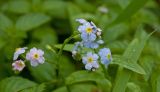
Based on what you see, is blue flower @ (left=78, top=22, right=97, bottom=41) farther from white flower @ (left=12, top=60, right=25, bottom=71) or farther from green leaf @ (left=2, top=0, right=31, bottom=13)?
green leaf @ (left=2, top=0, right=31, bottom=13)

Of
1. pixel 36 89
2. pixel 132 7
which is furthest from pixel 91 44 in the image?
pixel 132 7

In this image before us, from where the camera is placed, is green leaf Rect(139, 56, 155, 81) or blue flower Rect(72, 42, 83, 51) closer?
blue flower Rect(72, 42, 83, 51)

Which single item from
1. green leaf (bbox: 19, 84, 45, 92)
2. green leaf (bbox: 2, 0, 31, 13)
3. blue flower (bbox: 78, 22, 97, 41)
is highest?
blue flower (bbox: 78, 22, 97, 41)

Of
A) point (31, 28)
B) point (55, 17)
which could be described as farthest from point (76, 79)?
point (55, 17)

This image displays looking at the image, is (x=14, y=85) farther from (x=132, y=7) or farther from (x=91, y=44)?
(x=132, y=7)

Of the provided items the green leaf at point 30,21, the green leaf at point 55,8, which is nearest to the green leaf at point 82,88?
the green leaf at point 30,21

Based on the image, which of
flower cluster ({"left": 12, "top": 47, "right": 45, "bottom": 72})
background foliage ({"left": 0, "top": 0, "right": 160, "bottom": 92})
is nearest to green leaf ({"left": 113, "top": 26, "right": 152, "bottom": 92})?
background foliage ({"left": 0, "top": 0, "right": 160, "bottom": 92})

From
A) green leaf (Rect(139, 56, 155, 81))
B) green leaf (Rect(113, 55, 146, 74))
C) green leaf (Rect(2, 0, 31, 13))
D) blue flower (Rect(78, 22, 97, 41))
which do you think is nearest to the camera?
blue flower (Rect(78, 22, 97, 41))

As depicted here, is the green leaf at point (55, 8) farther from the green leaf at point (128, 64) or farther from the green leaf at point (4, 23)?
the green leaf at point (128, 64)
